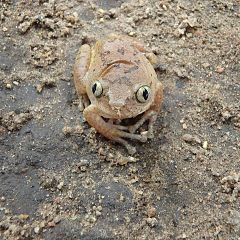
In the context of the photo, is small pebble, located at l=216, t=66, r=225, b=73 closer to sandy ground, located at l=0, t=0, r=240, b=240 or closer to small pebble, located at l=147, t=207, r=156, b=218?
sandy ground, located at l=0, t=0, r=240, b=240

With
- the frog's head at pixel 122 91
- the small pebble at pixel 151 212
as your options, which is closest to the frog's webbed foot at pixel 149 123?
the frog's head at pixel 122 91

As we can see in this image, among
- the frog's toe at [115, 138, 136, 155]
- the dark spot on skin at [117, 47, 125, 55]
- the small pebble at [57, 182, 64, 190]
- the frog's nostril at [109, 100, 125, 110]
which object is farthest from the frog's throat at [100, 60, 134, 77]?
the small pebble at [57, 182, 64, 190]

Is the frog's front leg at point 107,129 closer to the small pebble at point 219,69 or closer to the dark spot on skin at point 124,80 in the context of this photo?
the dark spot on skin at point 124,80

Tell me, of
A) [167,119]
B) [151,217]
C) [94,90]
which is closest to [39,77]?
[94,90]

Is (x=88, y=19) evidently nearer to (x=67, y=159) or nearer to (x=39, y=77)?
(x=39, y=77)

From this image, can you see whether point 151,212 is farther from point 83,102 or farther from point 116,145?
point 83,102
